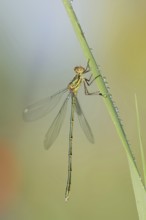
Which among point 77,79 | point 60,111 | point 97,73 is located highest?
point 77,79

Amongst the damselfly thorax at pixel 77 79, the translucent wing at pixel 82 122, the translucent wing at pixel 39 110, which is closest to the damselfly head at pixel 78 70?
the damselfly thorax at pixel 77 79

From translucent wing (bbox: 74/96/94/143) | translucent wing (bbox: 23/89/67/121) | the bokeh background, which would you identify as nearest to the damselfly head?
translucent wing (bbox: 74/96/94/143)

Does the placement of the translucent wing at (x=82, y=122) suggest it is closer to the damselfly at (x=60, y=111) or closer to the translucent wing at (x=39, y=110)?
the damselfly at (x=60, y=111)

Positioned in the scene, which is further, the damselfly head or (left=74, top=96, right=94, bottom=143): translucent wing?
(left=74, top=96, right=94, bottom=143): translucent wing

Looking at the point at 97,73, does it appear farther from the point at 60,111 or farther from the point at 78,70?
the point at 60,111

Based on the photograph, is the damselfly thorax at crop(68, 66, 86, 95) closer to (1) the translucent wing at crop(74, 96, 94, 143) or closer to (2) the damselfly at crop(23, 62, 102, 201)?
(2) the damselfly at crop(23, 62, 102, 201)

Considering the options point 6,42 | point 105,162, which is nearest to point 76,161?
point 105,162

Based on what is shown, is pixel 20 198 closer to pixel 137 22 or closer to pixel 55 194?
pixel 55 194

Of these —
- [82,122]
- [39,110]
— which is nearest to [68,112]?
[39,110]

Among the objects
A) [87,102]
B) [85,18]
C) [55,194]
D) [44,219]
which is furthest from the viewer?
[85,18]
